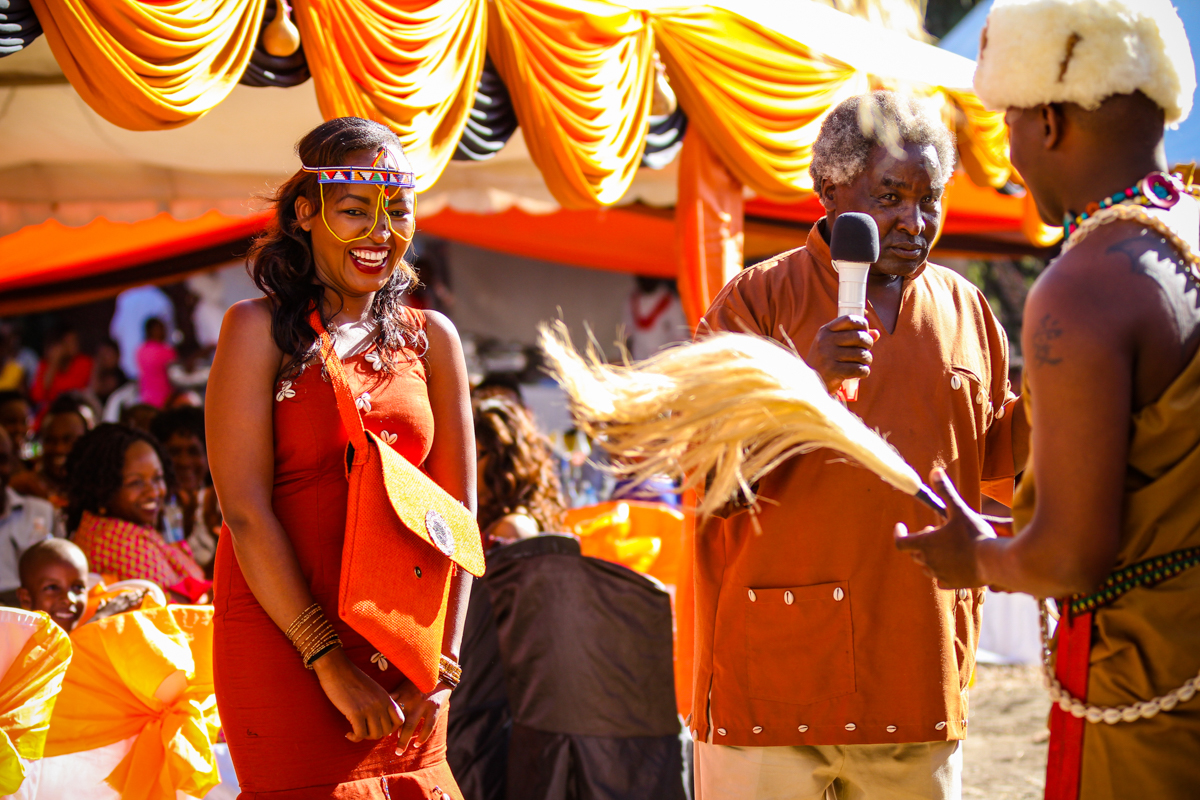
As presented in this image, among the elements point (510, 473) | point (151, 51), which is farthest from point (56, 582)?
point (151, 51)

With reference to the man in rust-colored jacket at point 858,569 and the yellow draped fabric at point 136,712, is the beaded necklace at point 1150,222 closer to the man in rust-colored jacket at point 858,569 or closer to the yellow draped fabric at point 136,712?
the man in rust-colored jacket at point 858,569

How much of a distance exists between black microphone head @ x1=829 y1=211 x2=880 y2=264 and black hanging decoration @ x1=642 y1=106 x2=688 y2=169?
111 inches

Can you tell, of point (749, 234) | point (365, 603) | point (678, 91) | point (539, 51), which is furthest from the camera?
point (749, 234)

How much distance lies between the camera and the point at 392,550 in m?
2.17

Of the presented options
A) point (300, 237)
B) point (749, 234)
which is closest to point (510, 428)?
point (300, 237)

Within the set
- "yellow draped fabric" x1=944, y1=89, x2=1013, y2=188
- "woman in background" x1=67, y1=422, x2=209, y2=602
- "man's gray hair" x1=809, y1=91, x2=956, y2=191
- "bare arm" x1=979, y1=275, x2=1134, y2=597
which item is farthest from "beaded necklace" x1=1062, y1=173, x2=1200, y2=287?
"yellow draped fabric" x1=944, y1=89, x2=1013, y2=188

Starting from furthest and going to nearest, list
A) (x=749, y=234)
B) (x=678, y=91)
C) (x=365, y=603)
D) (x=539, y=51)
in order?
(x=749, y=234) → (x=678, y=91) → (x=539, y=51) → (x=365, y=603)

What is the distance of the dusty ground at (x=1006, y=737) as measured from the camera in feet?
16.7

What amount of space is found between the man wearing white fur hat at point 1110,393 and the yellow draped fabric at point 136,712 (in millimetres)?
2196

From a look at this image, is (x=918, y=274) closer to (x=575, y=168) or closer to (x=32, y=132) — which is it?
(x=575, y=168)

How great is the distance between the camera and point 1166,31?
1609mm

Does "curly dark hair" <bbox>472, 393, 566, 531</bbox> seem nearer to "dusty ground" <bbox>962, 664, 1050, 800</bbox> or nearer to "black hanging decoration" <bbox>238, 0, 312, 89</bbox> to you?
"black hanging decoration" <bbox>238, 0, 312, 89</bbox>

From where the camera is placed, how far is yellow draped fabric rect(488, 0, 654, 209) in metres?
4.18

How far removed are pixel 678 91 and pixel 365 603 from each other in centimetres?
331
